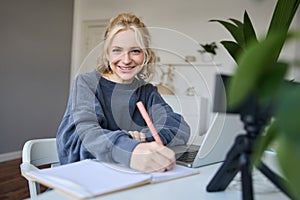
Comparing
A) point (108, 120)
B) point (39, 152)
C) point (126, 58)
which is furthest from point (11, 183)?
point (126, 58)

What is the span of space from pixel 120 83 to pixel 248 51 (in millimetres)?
709

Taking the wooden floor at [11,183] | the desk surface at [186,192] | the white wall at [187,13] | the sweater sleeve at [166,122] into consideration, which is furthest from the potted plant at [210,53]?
the desk surface at [186,192]

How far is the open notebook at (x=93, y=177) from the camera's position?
502 millimetres

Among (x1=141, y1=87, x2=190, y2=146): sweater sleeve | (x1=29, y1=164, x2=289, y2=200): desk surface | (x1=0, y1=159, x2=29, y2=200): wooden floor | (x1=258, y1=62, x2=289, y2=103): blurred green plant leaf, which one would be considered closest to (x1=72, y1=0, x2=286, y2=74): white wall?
(x1=0, y1=159, x2=29, y2=200): wooden floor

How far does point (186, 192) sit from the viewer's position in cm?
58

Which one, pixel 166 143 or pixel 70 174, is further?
pixel 166 143

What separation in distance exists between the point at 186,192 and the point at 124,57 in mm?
415

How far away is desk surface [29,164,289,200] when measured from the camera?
1.76 ft

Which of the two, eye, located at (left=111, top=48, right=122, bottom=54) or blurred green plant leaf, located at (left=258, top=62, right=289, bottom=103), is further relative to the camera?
eye, located at (left=111, top=48, right=122, bottom=54)

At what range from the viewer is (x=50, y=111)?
4129mm

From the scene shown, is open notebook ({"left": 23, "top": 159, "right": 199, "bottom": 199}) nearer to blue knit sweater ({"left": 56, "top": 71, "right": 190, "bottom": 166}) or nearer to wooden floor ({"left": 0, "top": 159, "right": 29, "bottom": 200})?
blue knit sweater ({"left": 56, "top": 71, "right": 190, "bottom": 166})

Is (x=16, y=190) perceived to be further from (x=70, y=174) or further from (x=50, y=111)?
(x=70, y=174)

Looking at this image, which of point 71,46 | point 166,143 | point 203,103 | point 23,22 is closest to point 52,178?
point 166,143

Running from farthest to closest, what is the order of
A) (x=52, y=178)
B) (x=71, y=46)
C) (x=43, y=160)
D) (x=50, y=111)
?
(x=71, y=46), (x=50, y=111), (x=43, y=160), (x=52, y=178)
